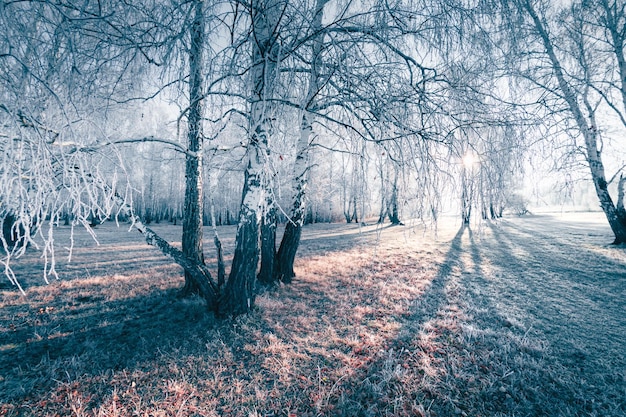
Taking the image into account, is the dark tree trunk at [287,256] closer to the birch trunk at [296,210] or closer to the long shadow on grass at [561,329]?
the birch trunk at [296,210]

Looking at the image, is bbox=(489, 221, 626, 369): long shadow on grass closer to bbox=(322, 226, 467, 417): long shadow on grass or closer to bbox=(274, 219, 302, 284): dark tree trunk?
bbox=(322, 226, 467, 417): long shadow on grass

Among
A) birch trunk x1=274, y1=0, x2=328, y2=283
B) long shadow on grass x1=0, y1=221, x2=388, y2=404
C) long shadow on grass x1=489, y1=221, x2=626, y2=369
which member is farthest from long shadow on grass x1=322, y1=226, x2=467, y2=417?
birch trunk x1=274, y1=0, x2=328, y2=283

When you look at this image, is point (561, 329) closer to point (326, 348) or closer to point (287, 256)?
point (326, 348)

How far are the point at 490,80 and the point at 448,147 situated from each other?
3.17ft

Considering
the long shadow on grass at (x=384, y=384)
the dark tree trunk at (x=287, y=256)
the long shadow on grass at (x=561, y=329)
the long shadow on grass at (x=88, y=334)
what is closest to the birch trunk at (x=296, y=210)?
the dark tree trunk at (x=287, y=256)

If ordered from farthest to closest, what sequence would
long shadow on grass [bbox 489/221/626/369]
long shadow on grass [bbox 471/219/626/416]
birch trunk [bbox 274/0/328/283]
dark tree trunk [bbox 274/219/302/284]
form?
dark tree trunk [bbox 274/219/302/284]
birch trunk [bbox 274/0/328/283]
long shadow on grass [bbox 489/221/626/369]
long shadow on grass [bbox 471/219/626/416]

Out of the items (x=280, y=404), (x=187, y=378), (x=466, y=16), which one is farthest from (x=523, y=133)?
(x=187, y=378)

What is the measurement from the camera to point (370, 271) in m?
7.29

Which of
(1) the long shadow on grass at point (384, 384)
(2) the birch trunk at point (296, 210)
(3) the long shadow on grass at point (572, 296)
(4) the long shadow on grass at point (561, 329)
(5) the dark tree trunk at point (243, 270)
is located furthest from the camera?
(2) the birch trunk at point (296, 210)

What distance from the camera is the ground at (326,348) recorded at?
2660 mm

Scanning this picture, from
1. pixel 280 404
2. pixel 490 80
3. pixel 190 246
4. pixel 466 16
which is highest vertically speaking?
pixel 466 16

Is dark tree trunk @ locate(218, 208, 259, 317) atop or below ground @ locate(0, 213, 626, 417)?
atop

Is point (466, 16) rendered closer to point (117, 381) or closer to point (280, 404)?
point (280, 404)

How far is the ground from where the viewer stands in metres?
2.66
